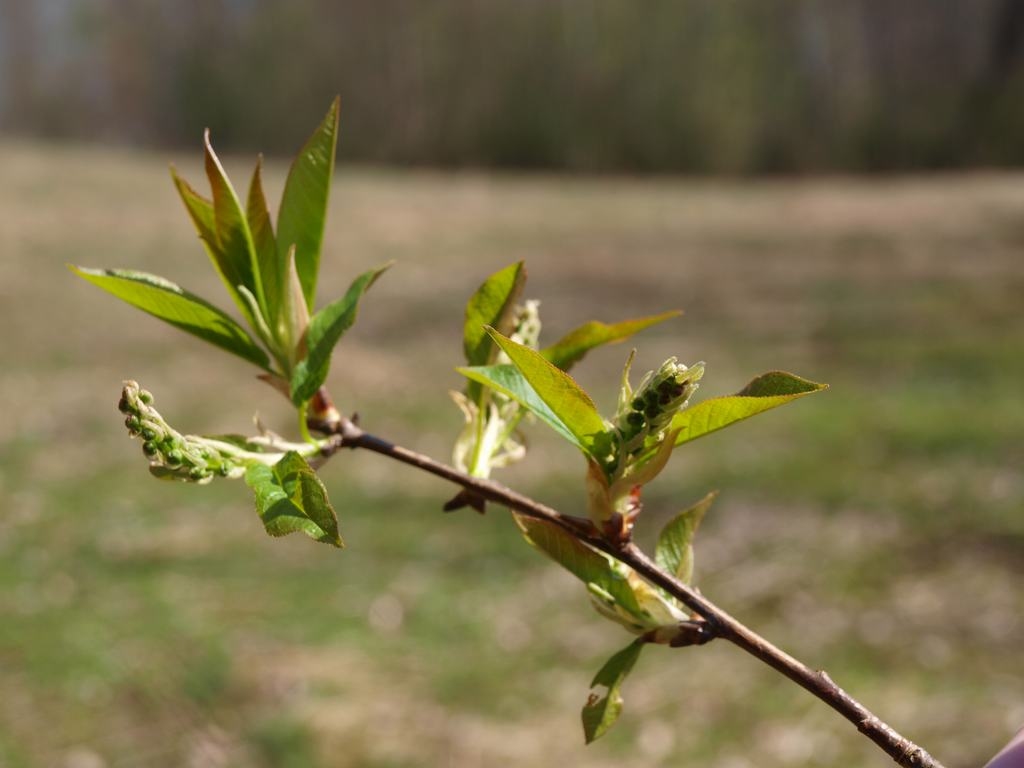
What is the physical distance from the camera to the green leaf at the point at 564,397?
0.22 meters

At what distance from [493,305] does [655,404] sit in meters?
0.08

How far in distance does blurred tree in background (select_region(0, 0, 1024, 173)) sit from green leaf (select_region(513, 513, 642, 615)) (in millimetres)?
11013

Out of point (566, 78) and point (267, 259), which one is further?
point (566, 78)

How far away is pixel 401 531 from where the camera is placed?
281 cm

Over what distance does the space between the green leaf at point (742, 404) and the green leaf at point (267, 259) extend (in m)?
0.11

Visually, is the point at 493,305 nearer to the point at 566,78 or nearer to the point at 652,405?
the point at 652,405

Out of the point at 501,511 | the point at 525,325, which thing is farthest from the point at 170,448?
the point at 501,511

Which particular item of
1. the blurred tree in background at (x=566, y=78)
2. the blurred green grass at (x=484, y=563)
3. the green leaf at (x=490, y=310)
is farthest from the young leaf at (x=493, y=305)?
the blurred tree in background at (x=566, y=78)

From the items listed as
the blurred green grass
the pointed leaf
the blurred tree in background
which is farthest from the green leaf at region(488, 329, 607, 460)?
the blurred tree in background

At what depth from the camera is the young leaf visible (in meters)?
0.28

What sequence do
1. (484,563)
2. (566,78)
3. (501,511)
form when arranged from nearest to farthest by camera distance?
(484,563) → (501,511) → (566,78)

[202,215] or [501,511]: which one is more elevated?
[202,215]

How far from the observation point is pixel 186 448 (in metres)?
0.22

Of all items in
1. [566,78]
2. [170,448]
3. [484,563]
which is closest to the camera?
[170,448]
